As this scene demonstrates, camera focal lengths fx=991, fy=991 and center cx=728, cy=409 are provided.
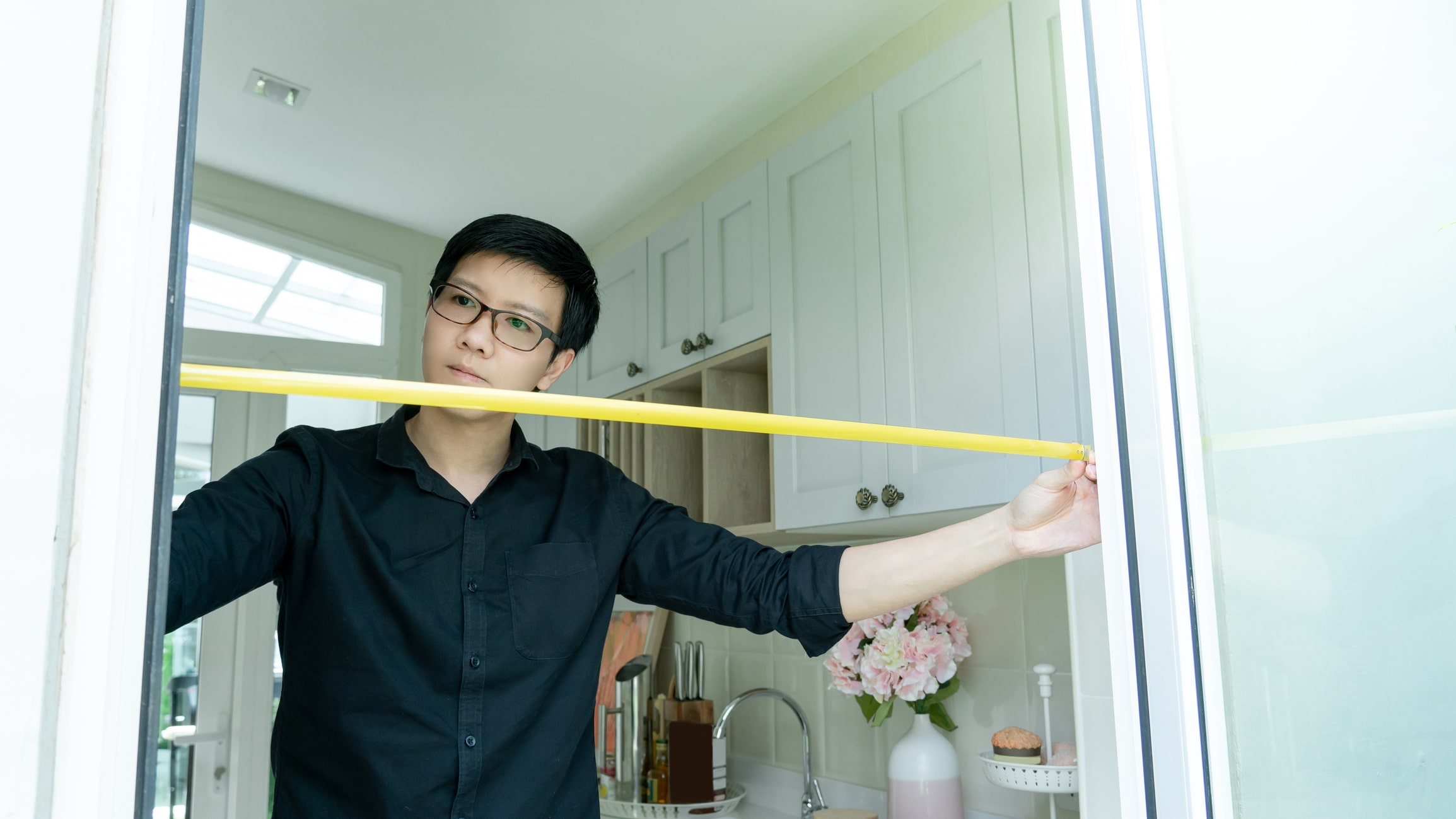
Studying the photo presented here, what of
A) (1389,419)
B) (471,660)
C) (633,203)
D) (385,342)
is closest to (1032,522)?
(1389,419)

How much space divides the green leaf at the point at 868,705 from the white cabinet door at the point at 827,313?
379 millimetres

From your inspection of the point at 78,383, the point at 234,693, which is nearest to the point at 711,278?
the point at 234,693

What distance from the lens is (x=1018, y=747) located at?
1.64 m

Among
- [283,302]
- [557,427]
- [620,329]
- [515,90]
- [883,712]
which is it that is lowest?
[883,712]

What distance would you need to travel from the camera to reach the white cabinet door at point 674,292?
2373 mm

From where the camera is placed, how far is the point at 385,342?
10.9 ft

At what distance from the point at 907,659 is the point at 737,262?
3.07 feet

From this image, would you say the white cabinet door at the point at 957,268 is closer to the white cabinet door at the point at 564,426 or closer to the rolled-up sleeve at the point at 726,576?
the rolled-up sleeve at the point at 726,576

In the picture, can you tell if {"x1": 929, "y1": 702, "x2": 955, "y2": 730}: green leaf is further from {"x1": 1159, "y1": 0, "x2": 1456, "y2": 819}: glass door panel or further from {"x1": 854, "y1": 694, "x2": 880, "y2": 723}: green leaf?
{"x1": 1159, "y1": 0, "x2": 1456, "y2": 819}: glass door panel

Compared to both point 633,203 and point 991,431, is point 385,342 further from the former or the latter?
point 991,431

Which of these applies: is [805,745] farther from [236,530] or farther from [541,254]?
[236,530]

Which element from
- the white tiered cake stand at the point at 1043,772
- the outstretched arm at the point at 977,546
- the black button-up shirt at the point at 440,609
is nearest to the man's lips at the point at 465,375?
the black button-up shirt at the point at 440,609

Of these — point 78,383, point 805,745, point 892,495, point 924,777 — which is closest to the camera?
point 78,383

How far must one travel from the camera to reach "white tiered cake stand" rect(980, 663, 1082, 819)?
1563mm
